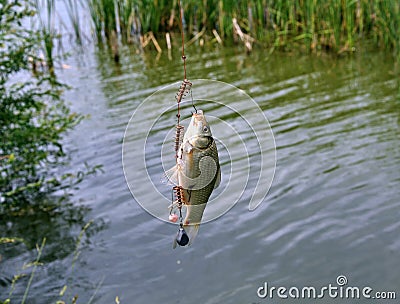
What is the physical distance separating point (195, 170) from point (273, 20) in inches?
375

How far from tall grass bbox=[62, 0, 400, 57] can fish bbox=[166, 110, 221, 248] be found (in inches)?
283

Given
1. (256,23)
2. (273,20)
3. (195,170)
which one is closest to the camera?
(195,170)

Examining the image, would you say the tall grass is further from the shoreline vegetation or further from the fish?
the fish

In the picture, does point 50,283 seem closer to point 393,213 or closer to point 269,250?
point 269,250

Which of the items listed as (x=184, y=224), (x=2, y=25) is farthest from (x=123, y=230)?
(x=184, y=224)

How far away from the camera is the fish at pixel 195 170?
1.06 metres

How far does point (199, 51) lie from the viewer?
1091 centimetres

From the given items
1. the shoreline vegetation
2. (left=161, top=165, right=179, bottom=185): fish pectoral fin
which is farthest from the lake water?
the shoreline vegetation

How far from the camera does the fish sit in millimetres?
1062

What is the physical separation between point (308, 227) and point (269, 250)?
1.34 ft

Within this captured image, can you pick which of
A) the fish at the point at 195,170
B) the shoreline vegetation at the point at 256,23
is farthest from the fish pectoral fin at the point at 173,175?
the shoreline vegetation at the point at 256,23

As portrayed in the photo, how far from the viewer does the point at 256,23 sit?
10.4m

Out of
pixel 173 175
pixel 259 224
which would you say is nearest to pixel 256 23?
pixel 259 224

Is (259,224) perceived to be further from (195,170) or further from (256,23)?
(256,23)
